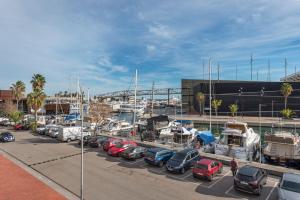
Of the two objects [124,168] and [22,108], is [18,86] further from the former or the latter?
[124,168]

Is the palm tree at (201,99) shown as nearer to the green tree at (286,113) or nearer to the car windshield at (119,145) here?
the green tree at (286,113)

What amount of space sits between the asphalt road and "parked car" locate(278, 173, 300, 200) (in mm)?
1854

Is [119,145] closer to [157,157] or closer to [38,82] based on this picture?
[157,157]

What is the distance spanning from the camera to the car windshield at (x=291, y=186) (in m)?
14.1

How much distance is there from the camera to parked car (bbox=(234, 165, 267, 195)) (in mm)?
15727

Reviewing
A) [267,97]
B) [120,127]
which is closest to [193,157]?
[120,127]

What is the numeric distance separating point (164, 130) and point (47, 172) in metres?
21.6

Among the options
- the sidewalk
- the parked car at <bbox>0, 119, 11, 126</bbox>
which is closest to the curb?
the sidewalk

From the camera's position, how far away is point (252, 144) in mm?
28500

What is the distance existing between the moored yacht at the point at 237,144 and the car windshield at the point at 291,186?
11.0 metres

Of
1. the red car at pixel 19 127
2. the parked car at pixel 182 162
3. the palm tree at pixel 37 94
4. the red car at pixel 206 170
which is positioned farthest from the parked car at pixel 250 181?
the red car at pixel 19 127

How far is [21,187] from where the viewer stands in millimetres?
17875

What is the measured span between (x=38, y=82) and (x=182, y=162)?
43286 millimetres

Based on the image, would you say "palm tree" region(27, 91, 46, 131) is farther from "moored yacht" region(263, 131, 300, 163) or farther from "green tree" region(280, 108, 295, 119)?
"green tree" region(280, 108, 295, 119)
